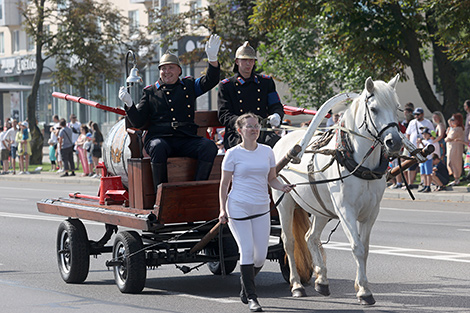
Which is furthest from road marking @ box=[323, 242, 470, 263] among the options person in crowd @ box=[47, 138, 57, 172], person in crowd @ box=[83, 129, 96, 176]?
person in crowd @ box=[47, 138, 57, 172]

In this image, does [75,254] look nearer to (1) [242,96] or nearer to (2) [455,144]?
(1) [242,96]

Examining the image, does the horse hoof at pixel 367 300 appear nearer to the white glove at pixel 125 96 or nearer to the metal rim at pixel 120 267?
the metal rim at pixel 120 267

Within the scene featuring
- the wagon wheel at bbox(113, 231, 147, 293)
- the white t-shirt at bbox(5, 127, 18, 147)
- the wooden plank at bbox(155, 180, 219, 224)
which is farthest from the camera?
the white t-shirt at bbox(5, 127, 18, 147)

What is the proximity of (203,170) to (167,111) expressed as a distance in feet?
2.67

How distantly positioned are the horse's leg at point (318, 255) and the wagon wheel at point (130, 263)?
1.74m

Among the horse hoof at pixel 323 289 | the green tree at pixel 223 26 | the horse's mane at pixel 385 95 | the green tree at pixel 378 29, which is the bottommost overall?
the horse hoof at pixel 323 289

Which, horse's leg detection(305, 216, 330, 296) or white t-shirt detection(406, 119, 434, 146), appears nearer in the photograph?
horse's leg detection(305, 216, 330, 296)

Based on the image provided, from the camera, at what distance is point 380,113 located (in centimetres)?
816

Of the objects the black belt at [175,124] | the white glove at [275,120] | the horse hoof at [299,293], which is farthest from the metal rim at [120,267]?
the white glove at [275,120]

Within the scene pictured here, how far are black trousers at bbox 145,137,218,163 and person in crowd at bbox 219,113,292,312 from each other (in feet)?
4.82

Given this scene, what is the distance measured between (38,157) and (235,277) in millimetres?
31216

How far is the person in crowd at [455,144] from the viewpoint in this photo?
2150 centimetres

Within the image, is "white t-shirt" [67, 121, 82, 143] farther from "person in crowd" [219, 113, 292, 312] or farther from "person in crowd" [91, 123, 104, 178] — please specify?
"person in crowd" [219, 113, 292, 312]

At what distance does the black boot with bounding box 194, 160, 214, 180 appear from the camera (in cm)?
952
